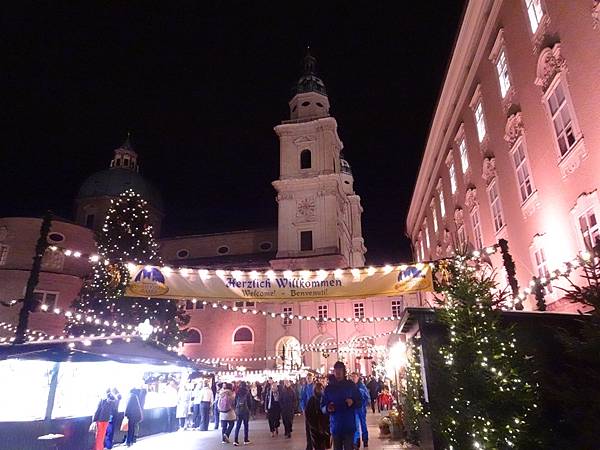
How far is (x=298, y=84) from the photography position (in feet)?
168

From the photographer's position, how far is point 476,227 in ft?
61.6

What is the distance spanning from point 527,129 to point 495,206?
4.14 meters

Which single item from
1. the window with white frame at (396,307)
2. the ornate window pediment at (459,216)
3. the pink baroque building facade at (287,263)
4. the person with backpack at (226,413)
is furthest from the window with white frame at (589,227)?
the window with white frame at (396,307)

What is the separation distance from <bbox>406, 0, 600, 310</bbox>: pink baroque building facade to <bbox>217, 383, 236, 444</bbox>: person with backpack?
376 inches

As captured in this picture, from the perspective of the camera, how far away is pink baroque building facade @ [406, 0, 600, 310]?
10.4 metres

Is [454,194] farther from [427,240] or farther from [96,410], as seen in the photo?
[96,410]

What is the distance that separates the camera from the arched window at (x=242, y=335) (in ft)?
144

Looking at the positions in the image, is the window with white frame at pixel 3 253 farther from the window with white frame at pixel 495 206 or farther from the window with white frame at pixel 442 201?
the window with white frame at pixel 495 206

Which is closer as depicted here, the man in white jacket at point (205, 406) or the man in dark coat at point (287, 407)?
the man in dark coat at point (287, 407)

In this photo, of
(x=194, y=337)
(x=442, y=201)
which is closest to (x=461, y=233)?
(x=442, y=201)

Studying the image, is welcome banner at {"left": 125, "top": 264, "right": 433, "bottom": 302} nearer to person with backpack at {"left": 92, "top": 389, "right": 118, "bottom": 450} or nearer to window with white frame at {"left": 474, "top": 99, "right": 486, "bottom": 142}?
person with backpack at {"left": 92, "top": 389, "right": 118, "bottom": 450}

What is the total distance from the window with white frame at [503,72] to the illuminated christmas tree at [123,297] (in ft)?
76.9

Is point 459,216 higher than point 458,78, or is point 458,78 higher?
point 458,78

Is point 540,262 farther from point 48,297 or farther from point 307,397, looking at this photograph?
point 48,297
